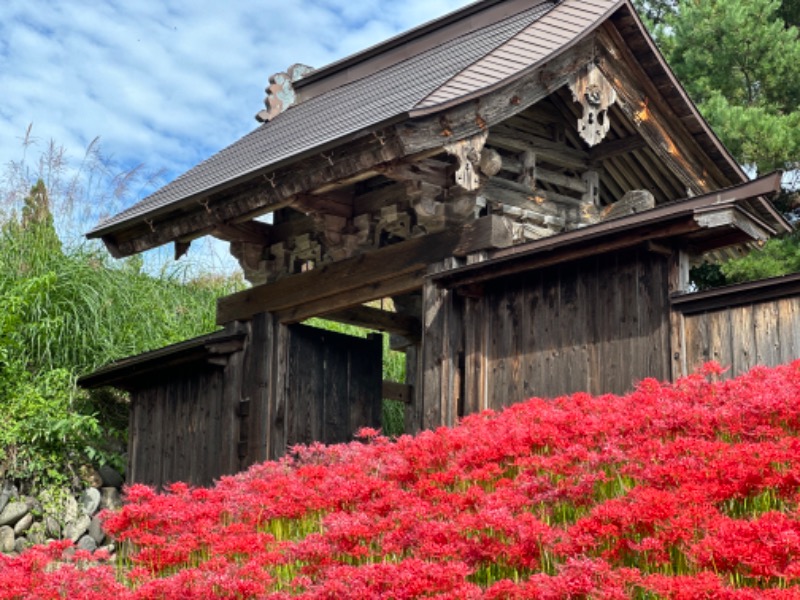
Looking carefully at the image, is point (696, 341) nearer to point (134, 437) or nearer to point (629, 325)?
point (629, 325)

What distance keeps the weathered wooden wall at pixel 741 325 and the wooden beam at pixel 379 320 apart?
4.20 m

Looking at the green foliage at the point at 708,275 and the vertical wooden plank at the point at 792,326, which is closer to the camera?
the vertical wooden plank at the point at 792,326

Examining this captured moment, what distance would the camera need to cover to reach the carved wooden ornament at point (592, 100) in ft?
33.7

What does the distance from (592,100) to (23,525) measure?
7.36 metres

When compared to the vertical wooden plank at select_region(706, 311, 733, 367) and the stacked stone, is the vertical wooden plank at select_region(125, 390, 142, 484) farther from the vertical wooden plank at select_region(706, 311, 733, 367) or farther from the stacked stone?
the vertical wooden plank at select_region(706, 311, 733, 367)

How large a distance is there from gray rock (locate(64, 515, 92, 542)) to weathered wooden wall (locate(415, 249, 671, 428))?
465 cm

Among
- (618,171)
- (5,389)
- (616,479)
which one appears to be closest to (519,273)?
(618,171)

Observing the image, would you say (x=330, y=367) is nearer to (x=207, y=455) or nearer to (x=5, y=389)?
(x=207, y=455)

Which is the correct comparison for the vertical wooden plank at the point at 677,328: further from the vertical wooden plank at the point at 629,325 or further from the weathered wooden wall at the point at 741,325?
the vertical wooden plank at the point at 629,325

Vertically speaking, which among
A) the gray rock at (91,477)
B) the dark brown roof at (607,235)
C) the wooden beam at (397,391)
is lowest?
the gray rock at (91,477)

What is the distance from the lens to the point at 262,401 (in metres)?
11.5

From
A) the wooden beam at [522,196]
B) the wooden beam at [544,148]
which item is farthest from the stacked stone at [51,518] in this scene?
the wooden beam at [544,148]

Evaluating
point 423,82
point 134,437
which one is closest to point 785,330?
point 423,82

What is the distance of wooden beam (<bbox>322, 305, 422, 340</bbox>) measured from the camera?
12188 mm
